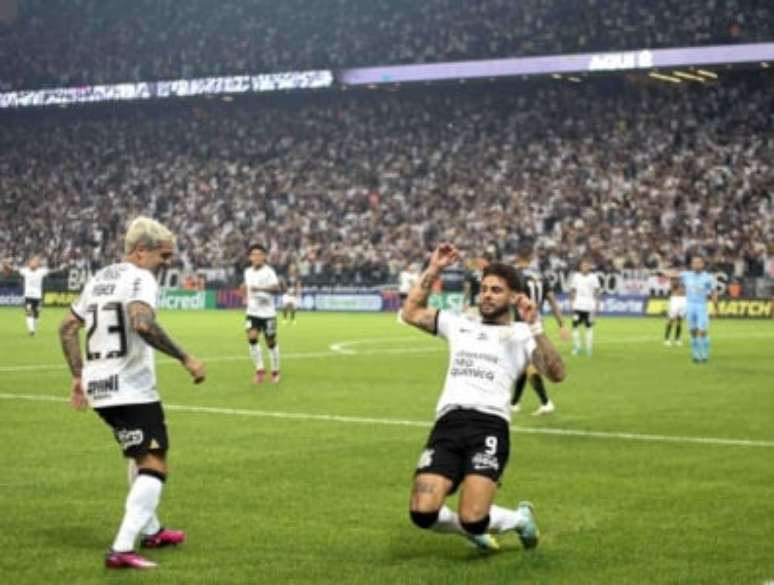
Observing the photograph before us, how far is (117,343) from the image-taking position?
29.3 ft

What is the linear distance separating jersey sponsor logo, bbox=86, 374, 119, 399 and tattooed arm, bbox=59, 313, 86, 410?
0.26m

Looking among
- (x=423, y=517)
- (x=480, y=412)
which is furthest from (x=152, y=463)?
(x=480, y=412)

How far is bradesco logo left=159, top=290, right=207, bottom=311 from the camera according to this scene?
62500 millimetres

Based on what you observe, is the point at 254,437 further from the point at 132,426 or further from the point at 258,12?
the point at 258,12

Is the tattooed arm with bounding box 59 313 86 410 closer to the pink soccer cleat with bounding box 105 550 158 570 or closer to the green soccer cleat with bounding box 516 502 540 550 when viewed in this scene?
the pink soccer cleat with bounding box 105 550 158 570

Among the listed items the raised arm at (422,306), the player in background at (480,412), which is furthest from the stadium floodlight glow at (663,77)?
the player in background at (480,412)

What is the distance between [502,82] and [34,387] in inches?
1739

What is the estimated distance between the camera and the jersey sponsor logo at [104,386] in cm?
889

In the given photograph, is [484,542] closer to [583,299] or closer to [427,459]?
[427,459]

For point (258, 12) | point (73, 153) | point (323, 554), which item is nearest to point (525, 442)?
point (323, 554)

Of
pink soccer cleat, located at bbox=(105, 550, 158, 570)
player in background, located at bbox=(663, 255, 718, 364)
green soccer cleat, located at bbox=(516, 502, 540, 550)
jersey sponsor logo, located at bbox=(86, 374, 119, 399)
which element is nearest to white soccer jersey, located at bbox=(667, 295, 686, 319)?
player in background, located at bbox=(663, 255, 718, 364)

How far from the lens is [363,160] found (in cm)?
6569

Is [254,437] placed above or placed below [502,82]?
below

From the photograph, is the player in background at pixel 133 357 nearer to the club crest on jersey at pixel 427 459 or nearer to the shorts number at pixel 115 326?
the shorts number at pixel 115 326
